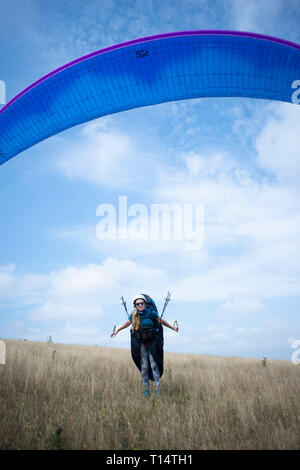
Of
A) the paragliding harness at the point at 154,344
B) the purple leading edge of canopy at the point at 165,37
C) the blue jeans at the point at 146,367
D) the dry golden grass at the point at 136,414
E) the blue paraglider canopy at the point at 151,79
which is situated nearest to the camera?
the dry golden grass at the point at 136,414

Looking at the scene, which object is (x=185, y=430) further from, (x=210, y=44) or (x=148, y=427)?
(x=210, y=44)

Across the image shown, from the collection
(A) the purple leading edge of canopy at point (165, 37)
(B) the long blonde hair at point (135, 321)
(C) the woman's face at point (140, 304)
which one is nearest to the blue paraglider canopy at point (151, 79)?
(A) the purple leading edge of canopy at point (165, 37)

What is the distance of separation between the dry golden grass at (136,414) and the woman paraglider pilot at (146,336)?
0.50 m

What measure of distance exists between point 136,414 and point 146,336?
1.54 metres

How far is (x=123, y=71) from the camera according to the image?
670 cm

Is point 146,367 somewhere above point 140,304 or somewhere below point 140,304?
below

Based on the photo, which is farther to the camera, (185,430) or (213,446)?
(185,430)

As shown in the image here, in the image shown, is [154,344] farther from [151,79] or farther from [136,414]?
[151,79]

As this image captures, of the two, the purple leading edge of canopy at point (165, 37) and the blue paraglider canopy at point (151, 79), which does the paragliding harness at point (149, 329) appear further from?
the purple leading edge of canopy at point (165, 37)

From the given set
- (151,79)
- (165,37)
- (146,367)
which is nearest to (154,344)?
(146,367)

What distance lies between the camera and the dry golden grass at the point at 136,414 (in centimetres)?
349

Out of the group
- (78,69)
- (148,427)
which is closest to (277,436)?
(148,427)

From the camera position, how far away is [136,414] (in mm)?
4469

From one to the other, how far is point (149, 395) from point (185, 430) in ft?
6.63
